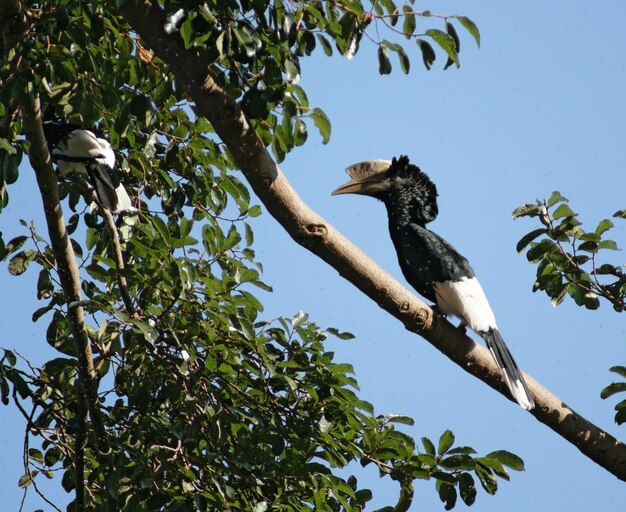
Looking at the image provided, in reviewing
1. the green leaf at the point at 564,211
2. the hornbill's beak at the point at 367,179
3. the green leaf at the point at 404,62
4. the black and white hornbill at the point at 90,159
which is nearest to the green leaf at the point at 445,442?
the green leaf at the point at 564,211

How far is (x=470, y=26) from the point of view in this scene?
2.58m

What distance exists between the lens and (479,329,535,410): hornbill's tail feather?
9.84ft

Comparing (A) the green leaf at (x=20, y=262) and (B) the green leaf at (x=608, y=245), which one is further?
(B) the green leaf at (x=608, y=245)

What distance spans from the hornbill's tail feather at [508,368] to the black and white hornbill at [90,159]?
152 cm

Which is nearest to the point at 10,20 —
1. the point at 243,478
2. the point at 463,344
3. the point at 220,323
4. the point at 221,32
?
the point at 221,32

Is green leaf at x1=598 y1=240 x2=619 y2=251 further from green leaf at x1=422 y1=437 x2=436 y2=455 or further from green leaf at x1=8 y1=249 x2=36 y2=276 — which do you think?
green leaf at x1=8 y1=249 x2=36 y2=276

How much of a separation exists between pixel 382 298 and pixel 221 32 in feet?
3.06

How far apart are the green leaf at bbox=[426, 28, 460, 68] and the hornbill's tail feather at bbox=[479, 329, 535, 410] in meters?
1.15

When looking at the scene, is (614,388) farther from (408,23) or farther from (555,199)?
(408,23)

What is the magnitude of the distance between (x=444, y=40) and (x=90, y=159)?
192 centimetres

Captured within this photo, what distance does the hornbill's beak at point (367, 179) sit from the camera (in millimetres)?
4391

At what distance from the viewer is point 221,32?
8.03 feet

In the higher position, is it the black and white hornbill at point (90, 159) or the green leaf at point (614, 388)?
the green leaf at point (614, 388)

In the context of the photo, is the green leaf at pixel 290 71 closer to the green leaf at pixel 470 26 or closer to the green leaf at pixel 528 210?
the green leaf at pixel 470 26
